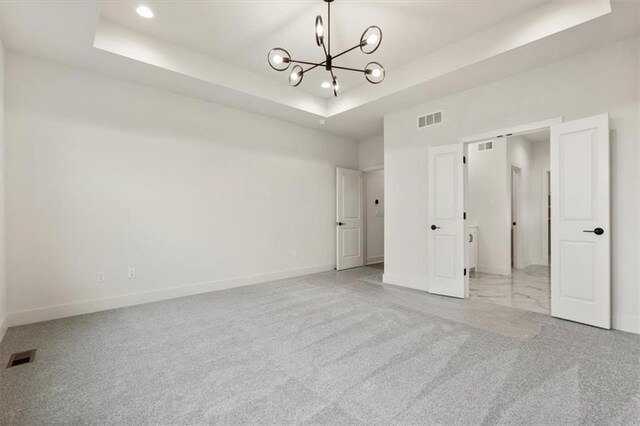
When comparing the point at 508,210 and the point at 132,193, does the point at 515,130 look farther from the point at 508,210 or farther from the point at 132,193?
the point at 132,193

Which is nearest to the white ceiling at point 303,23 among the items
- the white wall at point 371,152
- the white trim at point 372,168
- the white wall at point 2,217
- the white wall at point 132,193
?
the white wall at point 132,193

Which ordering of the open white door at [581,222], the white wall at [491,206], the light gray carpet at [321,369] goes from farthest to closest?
1. the white wall at [491,206]
2. the open white door at [581,222]
3. the light gray carpet at [321,369]

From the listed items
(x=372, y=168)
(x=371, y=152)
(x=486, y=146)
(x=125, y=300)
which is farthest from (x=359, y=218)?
(x=125, y=300)

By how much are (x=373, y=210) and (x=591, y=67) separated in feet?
15.7

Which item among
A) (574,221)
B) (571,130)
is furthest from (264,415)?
(571,130)

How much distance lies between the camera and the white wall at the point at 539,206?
22.7 ft

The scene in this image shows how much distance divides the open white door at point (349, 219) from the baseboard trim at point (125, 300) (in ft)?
4.89

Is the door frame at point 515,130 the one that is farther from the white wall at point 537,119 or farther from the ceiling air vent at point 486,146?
the ceiling air vent at point 486,146

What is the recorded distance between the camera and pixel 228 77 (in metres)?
4.19

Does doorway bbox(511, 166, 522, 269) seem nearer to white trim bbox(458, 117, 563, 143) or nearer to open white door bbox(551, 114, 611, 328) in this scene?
white trim bbox(458, 117, 563, 143)

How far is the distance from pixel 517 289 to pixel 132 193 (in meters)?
5.91

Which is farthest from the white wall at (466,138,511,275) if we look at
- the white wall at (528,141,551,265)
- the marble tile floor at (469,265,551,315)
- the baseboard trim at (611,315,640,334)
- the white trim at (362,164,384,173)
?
the baseboard trim at (611,315,640,334)

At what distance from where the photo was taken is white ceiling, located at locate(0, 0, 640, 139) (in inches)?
112

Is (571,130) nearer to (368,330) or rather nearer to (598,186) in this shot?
(598,186)
